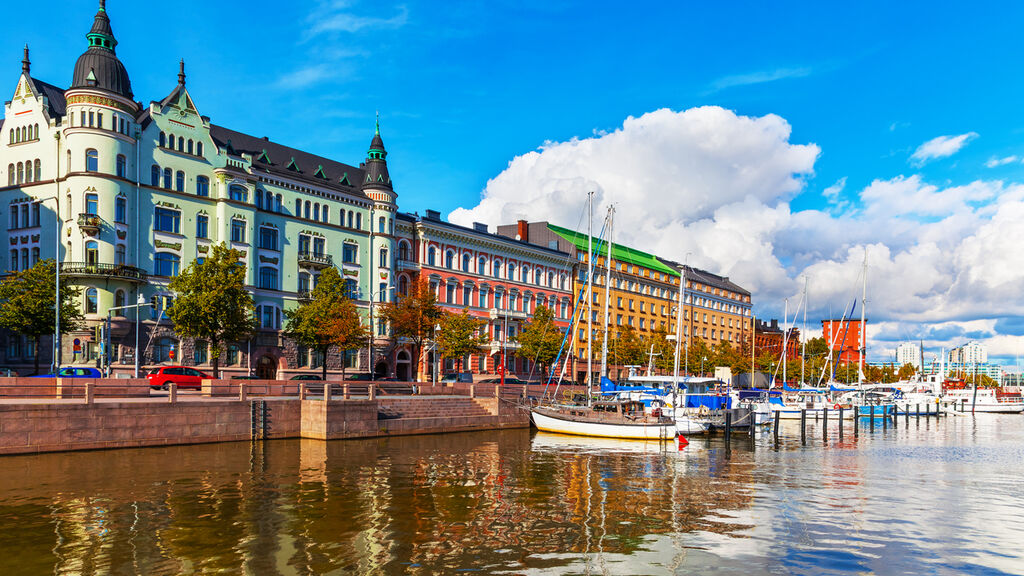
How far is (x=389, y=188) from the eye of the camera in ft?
262

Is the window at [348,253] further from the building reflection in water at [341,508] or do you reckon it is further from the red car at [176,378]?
the building reflection in water at [341,508]

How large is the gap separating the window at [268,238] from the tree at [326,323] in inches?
267

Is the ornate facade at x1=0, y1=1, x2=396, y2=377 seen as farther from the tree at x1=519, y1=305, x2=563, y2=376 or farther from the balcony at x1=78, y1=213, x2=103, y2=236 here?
the tree at x1=519, y1=305, x2=563, y2=376

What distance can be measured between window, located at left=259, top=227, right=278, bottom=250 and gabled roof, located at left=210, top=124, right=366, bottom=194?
5.34 m

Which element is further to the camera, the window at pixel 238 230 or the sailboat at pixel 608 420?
the window at pixel 238 230

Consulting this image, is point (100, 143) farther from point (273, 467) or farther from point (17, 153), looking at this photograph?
point (273, 467)

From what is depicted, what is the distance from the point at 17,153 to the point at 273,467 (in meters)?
47.6

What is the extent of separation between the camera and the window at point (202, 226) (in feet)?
213

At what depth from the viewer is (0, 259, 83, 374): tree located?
52.7 metres

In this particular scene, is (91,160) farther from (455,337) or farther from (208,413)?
(455,337)

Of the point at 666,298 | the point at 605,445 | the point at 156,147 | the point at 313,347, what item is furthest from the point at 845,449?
the point at 666,298

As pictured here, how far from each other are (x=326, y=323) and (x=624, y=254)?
65476 mm

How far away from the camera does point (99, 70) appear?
59750 millimetres

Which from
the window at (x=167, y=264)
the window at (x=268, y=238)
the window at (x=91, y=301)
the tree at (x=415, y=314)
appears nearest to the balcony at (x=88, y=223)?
the window at (x=91, y=301)
